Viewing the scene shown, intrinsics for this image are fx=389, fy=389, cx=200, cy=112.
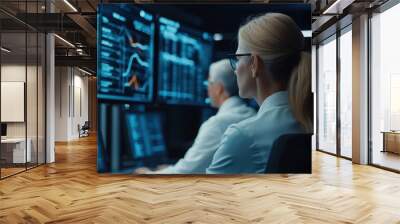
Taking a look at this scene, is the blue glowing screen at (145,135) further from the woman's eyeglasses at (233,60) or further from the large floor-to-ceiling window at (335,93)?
the large floor-to-ceiling window at (335,93)

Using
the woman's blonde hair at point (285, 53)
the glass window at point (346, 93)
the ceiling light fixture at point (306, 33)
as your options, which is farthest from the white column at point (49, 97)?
the glass window at point (346, 93)

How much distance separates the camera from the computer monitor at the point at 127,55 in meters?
5.96

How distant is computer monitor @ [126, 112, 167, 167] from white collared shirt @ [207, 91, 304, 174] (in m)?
0.91

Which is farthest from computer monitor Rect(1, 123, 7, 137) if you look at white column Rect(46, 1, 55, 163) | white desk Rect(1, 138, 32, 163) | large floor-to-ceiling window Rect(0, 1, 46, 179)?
white column Rect(46, 1, 55, 163)

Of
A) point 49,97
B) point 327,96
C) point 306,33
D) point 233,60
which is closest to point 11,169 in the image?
point 49,97

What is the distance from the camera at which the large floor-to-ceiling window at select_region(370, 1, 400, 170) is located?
23.2ft

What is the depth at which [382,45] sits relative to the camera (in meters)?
7.57

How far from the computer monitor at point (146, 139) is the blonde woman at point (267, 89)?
34.8 inches

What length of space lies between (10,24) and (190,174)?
395 centimetres

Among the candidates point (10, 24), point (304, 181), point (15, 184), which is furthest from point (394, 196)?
point (10, 24)

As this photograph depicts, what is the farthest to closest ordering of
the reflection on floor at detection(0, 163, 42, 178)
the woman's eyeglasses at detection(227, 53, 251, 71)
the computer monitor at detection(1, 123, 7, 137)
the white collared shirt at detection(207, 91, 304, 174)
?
1. the computer monitor at detection(1, 123, 7, 137)
2. the reflection on floor at detection(0, 163, 42, 178)
3. the woman's eyeglasses at detection(227, 53, 251, 71)
4. the white collared shirt at detection(207, 91, 304, 174)

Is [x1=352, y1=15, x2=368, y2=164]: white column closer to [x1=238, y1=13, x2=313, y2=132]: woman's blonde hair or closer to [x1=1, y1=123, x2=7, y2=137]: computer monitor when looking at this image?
[x1=238, y1=13, x2=313, y2=132]: woman's blonde hair

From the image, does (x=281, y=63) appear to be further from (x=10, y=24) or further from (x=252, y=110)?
(x=10, y=24)

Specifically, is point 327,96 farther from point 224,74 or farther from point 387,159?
point 224,74
